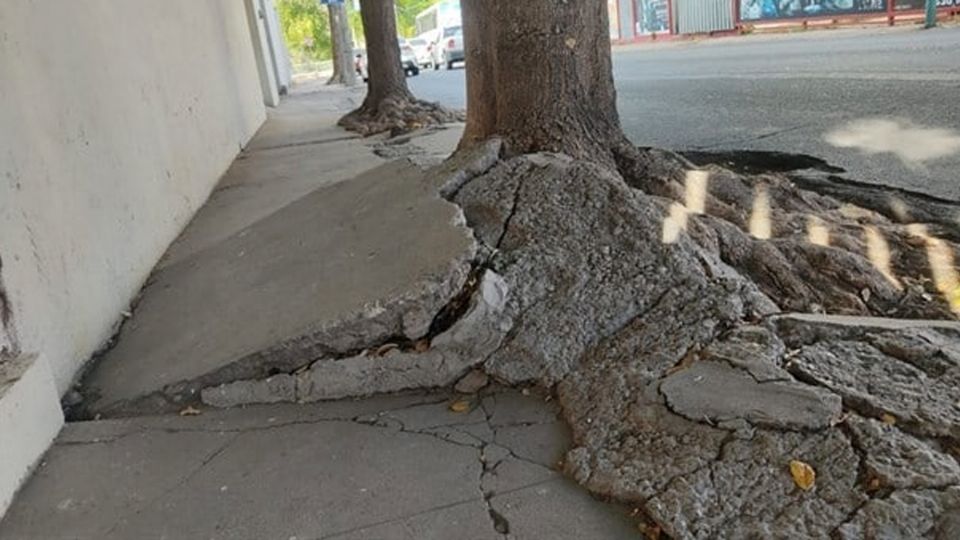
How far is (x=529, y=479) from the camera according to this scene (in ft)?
6.56

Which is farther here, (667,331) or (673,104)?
(673,104)

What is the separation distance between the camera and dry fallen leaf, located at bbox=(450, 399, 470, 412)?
241cm

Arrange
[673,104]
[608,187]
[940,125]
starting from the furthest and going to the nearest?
[673,104], [940,125], [608,187]

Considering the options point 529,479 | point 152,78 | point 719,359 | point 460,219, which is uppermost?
point 152,78

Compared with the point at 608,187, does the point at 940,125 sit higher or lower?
lower

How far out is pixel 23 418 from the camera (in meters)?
2.23

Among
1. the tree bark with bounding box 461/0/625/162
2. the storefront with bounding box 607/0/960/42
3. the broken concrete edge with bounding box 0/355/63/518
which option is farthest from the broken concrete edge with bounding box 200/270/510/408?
the storefront with bounding box 607/0/960/42

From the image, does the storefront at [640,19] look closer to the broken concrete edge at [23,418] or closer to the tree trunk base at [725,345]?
the tree trunk base at [725,345]

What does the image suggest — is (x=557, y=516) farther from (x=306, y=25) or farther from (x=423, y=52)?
(x=306, y=25)

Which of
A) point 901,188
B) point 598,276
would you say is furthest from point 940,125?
point 598,276

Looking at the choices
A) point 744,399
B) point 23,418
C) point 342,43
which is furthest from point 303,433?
point 342,43

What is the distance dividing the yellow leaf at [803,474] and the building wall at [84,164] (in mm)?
2339

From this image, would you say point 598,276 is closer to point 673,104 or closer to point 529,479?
point 529,479

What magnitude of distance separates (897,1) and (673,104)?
13.1 m
